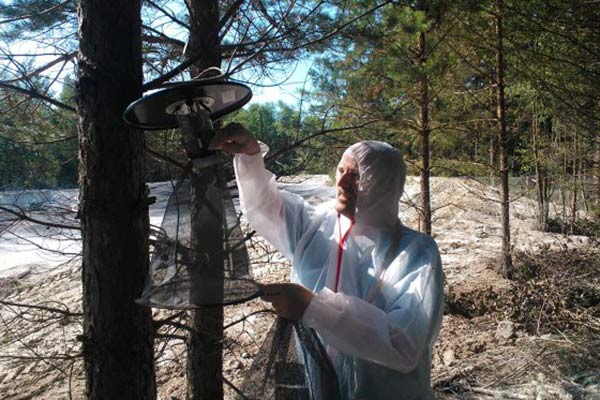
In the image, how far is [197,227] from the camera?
58.9 inches

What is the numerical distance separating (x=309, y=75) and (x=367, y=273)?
6.65ft

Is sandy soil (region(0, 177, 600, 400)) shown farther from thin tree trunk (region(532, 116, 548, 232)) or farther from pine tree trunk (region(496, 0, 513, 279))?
thin tree trunk (region(532, 116, 548, 232))

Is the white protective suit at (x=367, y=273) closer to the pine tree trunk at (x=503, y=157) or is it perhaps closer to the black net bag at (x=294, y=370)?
the black net bag at (x=294, y=370)

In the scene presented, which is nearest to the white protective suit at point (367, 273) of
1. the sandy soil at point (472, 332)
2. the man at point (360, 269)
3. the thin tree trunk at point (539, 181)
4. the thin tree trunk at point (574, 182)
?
the man at point (360, 269)

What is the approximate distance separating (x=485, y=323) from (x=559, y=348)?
151 centimetres

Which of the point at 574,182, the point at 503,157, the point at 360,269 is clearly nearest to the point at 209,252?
the point at 360,269

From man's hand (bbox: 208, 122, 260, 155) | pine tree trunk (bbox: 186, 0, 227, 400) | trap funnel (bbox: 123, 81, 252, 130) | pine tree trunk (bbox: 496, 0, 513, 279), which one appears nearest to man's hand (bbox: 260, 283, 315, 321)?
man's hand (bbox: 208, 122, 260, 155)

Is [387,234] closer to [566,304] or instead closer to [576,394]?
[576,394]

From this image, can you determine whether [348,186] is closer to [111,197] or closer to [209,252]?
[209,252]

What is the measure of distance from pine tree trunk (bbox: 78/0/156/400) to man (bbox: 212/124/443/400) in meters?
0.44

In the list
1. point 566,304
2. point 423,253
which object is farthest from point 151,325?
point 566,304

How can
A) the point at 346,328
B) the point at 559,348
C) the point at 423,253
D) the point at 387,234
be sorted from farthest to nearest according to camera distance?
the point at 559,348, the point at 387,234, the point at 423,253, the point at 346,328

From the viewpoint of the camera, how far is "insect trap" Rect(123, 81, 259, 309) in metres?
1.41

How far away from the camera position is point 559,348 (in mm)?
4930
